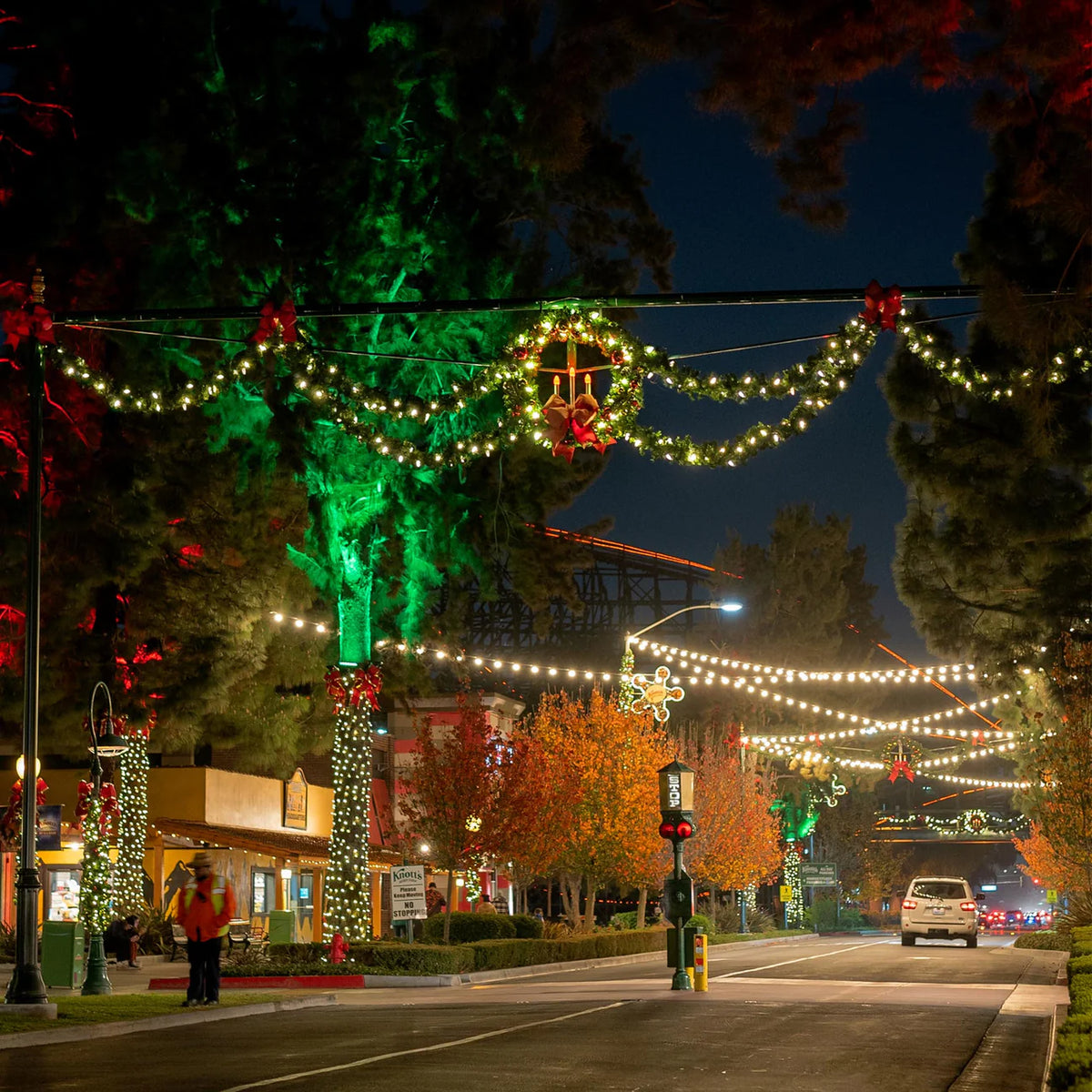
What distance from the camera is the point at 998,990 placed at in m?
24.9

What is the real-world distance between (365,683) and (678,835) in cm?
996

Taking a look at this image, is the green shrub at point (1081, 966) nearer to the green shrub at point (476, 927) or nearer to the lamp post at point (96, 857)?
the lamp post at point (96, 857)

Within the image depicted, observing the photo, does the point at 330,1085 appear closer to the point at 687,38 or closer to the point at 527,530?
the point at 687,38

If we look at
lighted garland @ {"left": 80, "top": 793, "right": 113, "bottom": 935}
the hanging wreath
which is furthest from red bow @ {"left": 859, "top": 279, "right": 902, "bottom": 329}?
the hanging wreath

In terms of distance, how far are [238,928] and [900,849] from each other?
8523 centimetres

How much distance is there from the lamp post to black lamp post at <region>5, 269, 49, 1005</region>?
13.4 feet

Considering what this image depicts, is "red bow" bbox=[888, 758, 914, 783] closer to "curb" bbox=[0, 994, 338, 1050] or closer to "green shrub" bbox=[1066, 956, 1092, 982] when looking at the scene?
"curb" bbox=[0, 994, 338, 1050]

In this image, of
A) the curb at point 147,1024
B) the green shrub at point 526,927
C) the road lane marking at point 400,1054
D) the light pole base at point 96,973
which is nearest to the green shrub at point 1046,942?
the green shrub at point 526,927

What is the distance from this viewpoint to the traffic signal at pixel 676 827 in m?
24.1

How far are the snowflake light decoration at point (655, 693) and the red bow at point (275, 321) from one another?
25369 mm

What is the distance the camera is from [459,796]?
117ft

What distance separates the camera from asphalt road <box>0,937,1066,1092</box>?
1255 centimetres

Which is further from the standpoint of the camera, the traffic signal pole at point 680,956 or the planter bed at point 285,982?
the planter bed at point 285,982

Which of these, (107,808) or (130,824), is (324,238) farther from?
(130,824)
